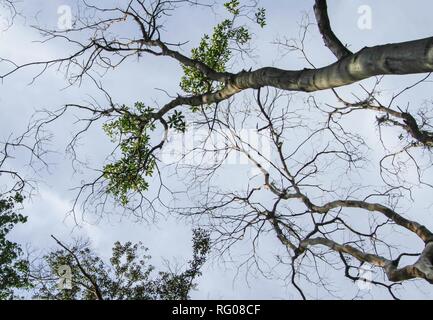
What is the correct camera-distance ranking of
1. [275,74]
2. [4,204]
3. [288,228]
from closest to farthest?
[275,74]
[288,228]
[4,204]

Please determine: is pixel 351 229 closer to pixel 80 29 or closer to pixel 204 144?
pixel 204 144

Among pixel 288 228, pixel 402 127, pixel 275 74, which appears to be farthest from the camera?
pixel 402 127

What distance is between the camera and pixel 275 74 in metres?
4.73

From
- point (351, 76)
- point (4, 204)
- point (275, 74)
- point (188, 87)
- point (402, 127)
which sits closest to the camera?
point (351, 76)

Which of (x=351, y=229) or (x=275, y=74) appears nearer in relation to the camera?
(x=275, y=74)

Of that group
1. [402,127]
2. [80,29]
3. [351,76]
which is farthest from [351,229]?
[80,29]
